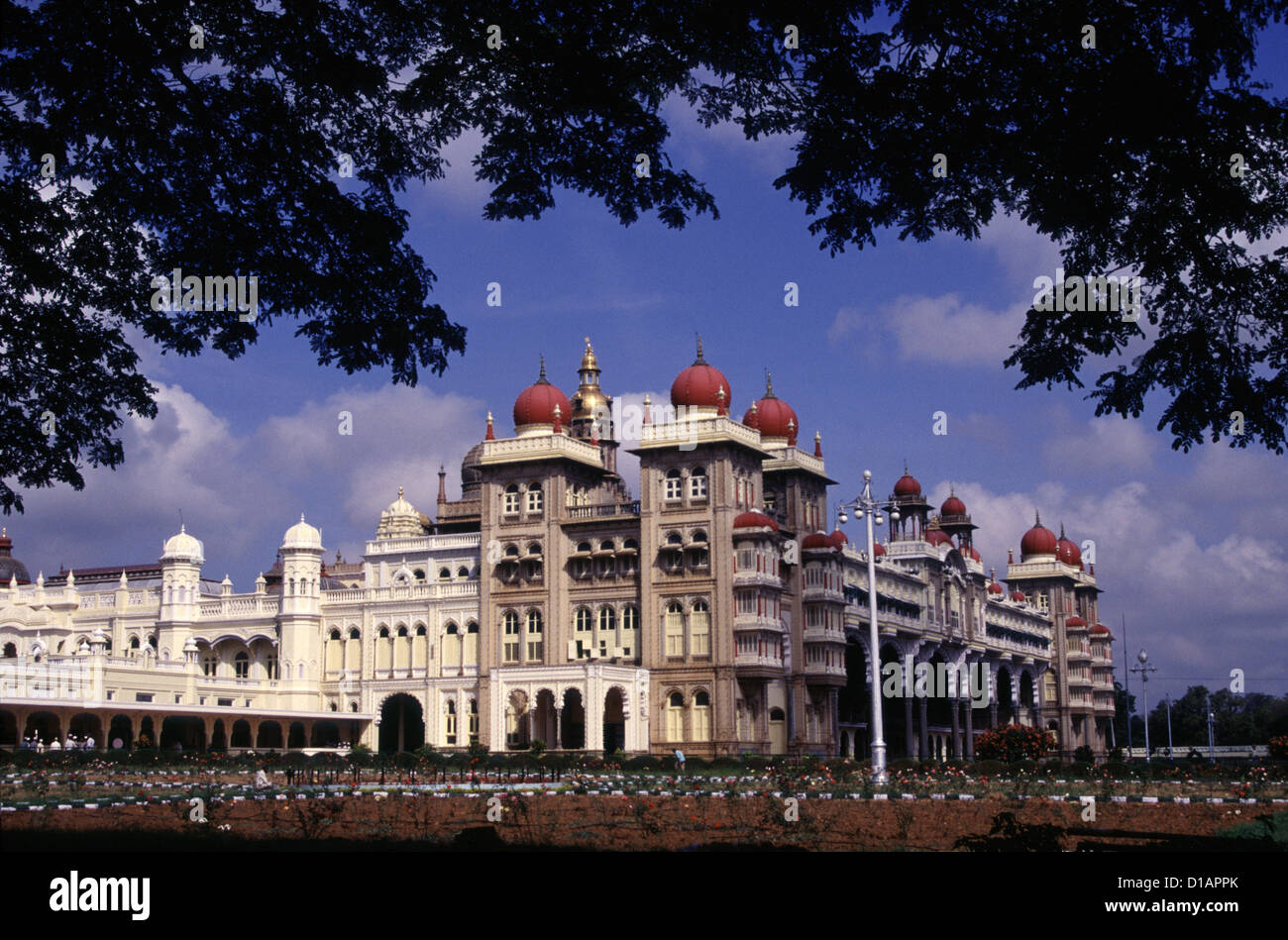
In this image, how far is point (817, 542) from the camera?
69375mm

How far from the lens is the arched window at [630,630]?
67875 mm

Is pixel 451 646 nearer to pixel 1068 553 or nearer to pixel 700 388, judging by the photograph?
pixel 700 388

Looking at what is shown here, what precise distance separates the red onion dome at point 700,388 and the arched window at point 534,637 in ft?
41.6

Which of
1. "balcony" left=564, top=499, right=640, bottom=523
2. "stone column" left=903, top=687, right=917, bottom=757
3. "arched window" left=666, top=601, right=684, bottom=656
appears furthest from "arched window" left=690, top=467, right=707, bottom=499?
"stone column" left=903, top=687, right=917, bottom=757

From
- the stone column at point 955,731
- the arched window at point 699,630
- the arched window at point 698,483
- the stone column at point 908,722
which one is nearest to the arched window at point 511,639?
the arched window at point 699,630

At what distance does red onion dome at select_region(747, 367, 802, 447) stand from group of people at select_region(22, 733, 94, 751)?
1385 inches

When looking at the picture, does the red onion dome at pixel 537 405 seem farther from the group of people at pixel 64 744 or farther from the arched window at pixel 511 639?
the group of people at pixel 64 744

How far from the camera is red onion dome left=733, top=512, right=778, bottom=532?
64.8 meters

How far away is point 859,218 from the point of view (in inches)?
630

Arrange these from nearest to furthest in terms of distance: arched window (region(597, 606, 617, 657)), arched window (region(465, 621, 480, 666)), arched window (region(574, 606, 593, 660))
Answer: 1. arched window (region(597, 606, 617, 657))
2. arched window (region(574, 606, 593, 660))
3. arched window (region(465, 621, 480, 666))

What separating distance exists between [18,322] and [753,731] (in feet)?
170

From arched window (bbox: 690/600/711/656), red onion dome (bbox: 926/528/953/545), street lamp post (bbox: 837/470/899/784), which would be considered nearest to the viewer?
street lamp post (bbox: 837/470/899/784)

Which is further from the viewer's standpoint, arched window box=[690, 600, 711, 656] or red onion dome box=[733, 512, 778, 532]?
arched window box=[690, 600, 711, 656]

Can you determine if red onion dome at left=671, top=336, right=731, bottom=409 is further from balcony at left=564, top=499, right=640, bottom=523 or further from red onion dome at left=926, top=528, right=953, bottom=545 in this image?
red onion dome at left=926, top=528, right=953, bottom=545
